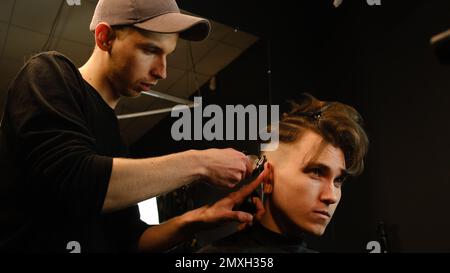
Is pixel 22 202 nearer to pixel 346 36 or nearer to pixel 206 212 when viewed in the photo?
pixel 206 212

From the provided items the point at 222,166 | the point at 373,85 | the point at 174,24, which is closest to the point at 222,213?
the point at 222,166

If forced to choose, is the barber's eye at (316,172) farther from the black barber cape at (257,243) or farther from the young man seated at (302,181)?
the black barber cape at (257,243)

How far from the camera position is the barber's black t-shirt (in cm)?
106

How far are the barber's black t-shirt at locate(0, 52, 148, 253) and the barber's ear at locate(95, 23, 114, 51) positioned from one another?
159 millimetres

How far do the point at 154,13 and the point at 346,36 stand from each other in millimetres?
1136

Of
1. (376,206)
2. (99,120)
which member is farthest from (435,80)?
(99,120)

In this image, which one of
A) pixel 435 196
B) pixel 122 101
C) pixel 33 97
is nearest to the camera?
pixel 33 97

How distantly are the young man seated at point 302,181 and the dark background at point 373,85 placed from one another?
0.30 m

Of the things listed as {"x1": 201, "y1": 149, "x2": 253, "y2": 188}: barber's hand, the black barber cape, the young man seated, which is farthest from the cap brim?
the black barber cape

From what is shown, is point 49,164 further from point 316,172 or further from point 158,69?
point 316,172

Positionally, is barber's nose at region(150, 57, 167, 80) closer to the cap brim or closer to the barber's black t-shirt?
the cap brim

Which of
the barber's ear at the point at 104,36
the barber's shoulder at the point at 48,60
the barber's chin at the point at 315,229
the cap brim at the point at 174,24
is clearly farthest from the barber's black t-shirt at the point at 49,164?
the barber's chin at the point at 315,229

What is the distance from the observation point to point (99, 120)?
1.33 meters

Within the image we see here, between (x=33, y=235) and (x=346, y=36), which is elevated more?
(x=346, y=36)
